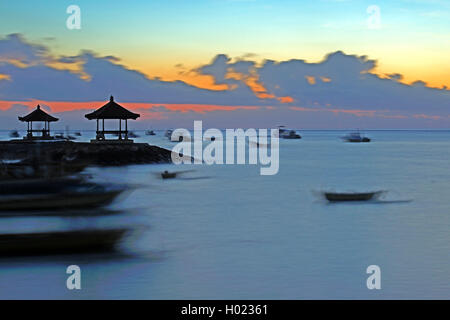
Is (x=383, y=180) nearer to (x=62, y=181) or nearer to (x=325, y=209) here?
(x=325, y=209)

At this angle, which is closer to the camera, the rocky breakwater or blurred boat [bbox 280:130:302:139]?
the rocky breakwater

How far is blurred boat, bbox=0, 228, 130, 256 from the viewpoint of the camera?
11.7 meters

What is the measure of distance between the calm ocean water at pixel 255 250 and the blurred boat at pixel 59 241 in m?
0.36

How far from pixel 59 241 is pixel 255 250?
21.6 feet

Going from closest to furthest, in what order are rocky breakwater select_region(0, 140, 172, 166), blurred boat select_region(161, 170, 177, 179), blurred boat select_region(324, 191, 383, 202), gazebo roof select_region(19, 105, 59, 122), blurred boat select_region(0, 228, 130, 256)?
blurred boat select_region(0, 228, 130, 256) → blurred boat select_region(324, 191, 383, 202) → blurred boat select_region(161, 170, 177, 179) → rocky breakwater select_region(0, 140, 172, 166) → gazebo roof select_region(19, 105, 59, 122)

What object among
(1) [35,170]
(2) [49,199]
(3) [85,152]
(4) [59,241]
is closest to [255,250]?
Answer: (4) [59,241]

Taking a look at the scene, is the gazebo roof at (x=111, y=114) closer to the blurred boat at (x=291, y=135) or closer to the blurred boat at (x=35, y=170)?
the blurred boat at (x=35, y=170)

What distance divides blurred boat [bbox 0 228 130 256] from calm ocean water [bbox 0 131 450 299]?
36 cm

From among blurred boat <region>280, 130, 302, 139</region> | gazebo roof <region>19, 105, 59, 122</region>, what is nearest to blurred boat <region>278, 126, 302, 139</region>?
blurred boat <region>280, 130, 302, 139</region>

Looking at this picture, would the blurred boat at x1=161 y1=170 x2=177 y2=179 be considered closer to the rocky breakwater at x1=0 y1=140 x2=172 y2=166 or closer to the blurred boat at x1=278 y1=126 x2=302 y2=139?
the rocky breakwater at x1=0 y1=140 x2=172 y2=166

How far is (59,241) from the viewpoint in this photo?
11992mm

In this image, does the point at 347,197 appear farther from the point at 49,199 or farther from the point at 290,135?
the point at 290,135

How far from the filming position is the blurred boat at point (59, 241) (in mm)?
11742
